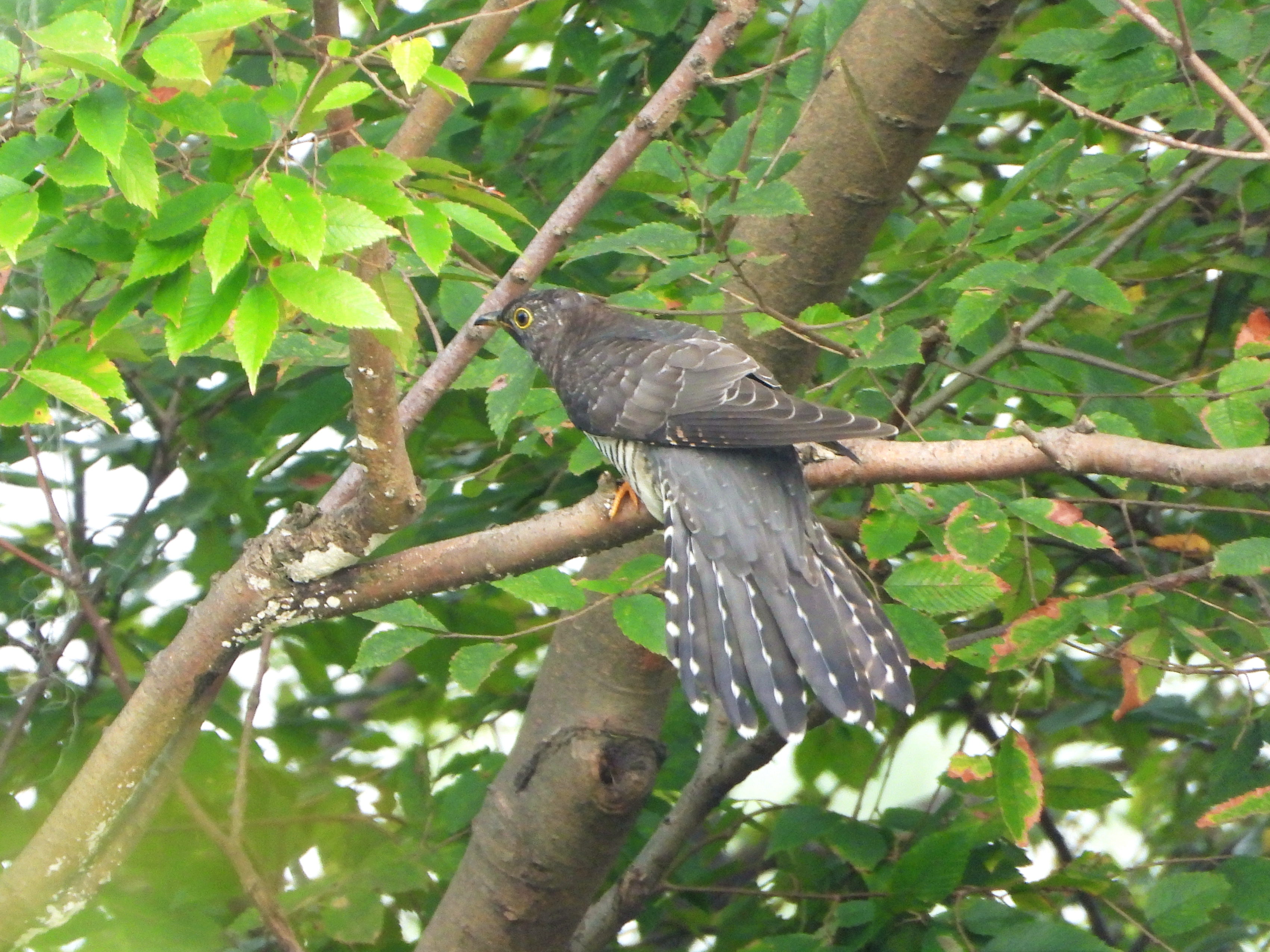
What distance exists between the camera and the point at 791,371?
3.17 m

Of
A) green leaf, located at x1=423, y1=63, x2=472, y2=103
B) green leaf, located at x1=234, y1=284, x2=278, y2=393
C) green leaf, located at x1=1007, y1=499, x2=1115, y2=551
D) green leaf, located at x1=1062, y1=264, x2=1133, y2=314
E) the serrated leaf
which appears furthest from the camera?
green leaf, located at x1=1062, y1=264, x2=1133, y2=314

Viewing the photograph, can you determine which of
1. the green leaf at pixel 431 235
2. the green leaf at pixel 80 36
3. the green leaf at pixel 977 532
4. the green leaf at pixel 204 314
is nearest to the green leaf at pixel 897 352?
the green leaf at pixel 977 532

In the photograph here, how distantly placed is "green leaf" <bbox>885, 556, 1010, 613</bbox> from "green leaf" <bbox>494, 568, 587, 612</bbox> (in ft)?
1.99

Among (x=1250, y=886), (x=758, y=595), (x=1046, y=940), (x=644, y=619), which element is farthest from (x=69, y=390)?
(x=1250, y=886)

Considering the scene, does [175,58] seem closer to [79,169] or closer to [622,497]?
[79,169]

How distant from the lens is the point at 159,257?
5.77 ft

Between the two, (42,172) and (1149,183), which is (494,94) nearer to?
(1149,183)

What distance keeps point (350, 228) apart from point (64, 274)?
593 mm

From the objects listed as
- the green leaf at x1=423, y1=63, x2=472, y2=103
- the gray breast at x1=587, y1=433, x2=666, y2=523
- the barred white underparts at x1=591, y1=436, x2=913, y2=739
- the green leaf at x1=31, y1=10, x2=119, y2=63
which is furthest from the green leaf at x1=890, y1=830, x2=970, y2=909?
the green leaf at x1=31, y1=10, x2=119, y2=63

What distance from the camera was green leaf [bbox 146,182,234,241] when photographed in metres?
1.74

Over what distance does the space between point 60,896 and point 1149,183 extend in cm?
275

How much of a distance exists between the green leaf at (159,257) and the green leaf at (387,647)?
832 mm

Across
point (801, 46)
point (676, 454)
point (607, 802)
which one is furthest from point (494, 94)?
point (607, 802)

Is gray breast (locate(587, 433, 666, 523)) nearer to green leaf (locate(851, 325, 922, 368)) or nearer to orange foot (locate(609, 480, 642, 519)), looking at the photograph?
orange foot (locate(609, 480, 642, 519))
